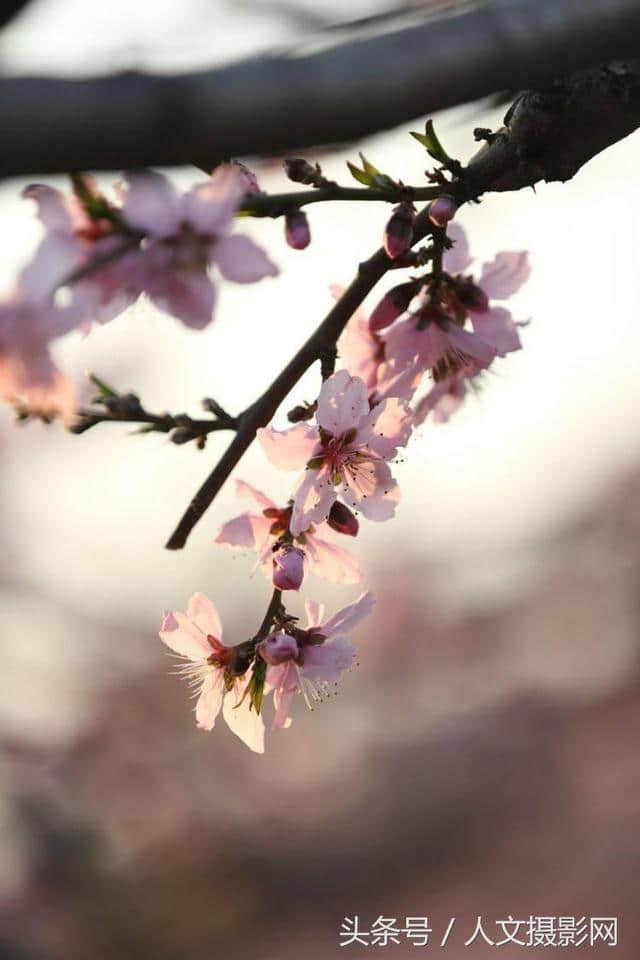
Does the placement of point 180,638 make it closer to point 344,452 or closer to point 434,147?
point 344,452

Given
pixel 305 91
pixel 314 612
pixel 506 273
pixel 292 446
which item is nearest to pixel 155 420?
pixel 292 446

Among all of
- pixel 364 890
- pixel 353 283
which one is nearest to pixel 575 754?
pixel 364 890

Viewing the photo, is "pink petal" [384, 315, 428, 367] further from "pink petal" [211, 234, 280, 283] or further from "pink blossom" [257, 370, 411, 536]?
"pink petal" [211, 234, 280, 283]

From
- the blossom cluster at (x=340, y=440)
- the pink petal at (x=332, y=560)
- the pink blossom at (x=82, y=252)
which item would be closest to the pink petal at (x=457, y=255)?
the blossom cluster at (x=340, y=440)

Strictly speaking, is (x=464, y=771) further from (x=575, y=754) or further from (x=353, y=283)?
(x=353, y=283)

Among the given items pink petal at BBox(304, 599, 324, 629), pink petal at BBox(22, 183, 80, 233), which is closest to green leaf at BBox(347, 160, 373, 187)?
pink petal at BBox(22, 183, 80, 233)

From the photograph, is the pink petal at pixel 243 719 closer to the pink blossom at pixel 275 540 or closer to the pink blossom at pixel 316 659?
the pink blossom at pixel 316 659
